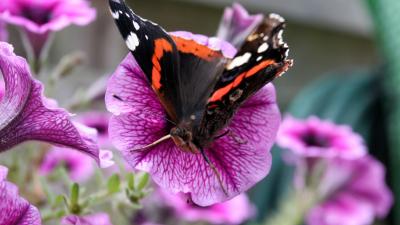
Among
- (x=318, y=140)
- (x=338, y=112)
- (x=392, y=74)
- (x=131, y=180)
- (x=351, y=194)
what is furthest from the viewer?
(x=392, y=74)

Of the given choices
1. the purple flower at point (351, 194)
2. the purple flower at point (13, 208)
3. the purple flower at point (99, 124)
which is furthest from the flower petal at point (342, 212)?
the purple flower at point (13, 208)

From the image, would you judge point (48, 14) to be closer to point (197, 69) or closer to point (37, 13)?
point (37, 13)

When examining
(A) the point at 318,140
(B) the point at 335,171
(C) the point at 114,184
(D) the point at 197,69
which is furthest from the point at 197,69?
(B) the point at 335,171

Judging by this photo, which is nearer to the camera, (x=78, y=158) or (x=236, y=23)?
(x=236, y=23)

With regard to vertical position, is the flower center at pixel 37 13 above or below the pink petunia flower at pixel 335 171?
above

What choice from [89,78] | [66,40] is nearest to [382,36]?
[89,78]

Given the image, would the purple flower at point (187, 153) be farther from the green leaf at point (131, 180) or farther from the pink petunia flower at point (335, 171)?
the pink petunia flower at point (335, 171)

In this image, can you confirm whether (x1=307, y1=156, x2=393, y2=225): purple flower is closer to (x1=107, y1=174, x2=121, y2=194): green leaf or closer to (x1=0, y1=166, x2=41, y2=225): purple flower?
(x1=107, y1=174, x2=121, y2=194): green leaf

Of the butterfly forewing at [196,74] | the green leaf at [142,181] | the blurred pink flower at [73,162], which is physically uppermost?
the butterfly forewing at [196,74]
